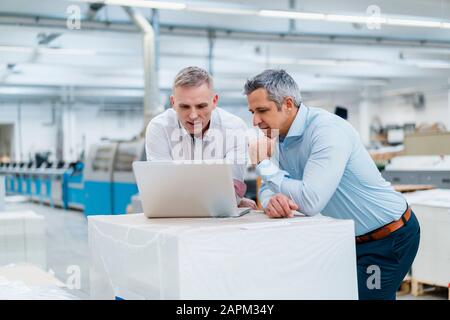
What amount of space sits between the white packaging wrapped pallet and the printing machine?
4.47m

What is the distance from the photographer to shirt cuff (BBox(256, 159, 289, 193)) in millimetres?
1665

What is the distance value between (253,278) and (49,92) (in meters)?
16.0

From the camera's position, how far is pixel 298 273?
4.39ft

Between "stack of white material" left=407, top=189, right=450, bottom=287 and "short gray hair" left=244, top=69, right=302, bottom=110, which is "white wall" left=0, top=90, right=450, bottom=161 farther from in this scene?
"short gray hair" left=244, top=69, right=302, bottom=110

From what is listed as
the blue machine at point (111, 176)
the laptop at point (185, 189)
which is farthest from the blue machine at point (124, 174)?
the laptop at point (185, 189)

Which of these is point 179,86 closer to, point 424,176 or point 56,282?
point 56,282

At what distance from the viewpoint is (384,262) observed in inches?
71.3

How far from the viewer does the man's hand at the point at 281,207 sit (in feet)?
5.06

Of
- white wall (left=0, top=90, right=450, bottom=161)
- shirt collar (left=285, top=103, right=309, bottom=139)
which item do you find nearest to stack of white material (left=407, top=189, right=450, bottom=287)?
shirt collar (left=285, top=103, right=309, bottom=139)

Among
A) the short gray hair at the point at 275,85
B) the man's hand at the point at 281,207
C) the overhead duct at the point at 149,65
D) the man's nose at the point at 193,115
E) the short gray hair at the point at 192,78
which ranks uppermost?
the overhead duct at the point at 149,65

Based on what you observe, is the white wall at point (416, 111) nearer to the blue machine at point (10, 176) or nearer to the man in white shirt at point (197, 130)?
the blue machine at point (10, 176)

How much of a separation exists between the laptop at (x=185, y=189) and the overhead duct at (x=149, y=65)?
6.08 metres

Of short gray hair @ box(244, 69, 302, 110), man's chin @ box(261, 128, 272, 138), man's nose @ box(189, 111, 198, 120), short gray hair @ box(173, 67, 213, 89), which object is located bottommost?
man's chin @ box(261, 128, 272, 138)
